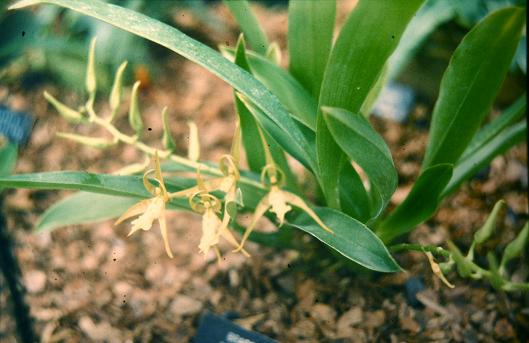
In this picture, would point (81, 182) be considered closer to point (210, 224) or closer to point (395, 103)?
point (210, 224)

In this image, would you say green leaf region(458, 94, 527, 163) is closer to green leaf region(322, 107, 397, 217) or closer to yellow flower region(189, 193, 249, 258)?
green leaf region(322, 107, 397, 217)

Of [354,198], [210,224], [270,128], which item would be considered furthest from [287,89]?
[210,224]

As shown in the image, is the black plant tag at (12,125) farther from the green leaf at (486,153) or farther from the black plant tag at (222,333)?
the green leaf at (486,153)

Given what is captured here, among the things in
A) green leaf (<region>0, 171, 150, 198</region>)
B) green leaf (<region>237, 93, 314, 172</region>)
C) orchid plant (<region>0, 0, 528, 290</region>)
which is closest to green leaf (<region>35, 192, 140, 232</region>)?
orchid plant (<region>0, 0, 528, 290</region>)

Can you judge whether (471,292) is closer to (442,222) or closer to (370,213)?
(442,222)

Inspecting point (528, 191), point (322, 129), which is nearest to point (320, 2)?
point (322, 129)

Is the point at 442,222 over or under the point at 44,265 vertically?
over

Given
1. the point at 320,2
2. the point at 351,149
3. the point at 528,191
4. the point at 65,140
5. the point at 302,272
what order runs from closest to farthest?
the point at 351,149, the point at 320,2, the point at 302,272, the point at 528,191, the point at 65,140
